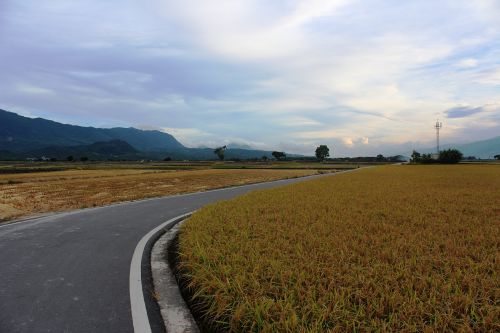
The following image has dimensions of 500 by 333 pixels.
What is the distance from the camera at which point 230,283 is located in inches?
178

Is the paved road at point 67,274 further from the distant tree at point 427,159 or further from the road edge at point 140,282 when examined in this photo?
the distant tree at point 427,159

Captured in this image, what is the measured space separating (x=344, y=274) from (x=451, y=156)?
11074cm

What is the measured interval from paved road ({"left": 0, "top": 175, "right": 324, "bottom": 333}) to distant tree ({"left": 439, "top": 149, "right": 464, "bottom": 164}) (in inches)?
4258

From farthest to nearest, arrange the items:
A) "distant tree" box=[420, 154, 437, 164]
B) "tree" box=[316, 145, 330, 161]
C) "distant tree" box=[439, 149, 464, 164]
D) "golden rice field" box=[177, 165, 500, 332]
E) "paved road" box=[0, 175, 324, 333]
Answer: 1. "tree" box=[316, 145, 330, 161]
2. "distant tree" box=[420, 154, 437, 164]
3. "distant tree" box=[439, 149, 464, 164]
4. "paved road" box=[0, 175, 324, 333]
5. "golden rice field" box=[177, 165, 500, 332]

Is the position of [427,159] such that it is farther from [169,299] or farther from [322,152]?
[169,299]

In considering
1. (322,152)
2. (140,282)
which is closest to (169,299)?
(140,282)

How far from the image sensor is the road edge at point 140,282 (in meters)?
3.92

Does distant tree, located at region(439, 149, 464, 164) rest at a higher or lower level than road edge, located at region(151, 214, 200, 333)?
higher

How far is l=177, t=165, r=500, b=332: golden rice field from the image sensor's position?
11.7 ft

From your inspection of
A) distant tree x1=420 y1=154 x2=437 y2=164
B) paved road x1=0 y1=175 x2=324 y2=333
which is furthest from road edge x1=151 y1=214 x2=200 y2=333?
distant tree x1=420 y1=154 x2=437 y2=164

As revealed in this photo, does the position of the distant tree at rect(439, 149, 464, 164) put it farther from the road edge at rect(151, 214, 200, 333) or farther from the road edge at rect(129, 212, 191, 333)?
the road edge at rect(151, 214, 200, 333)

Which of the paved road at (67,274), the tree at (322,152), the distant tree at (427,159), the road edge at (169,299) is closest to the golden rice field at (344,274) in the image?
the road edge at (169,299)

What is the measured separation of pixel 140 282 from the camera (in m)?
5.21

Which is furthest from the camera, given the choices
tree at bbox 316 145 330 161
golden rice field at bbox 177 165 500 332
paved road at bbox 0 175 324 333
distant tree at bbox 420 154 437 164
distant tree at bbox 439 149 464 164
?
tree at bbox 316 145 330 161
